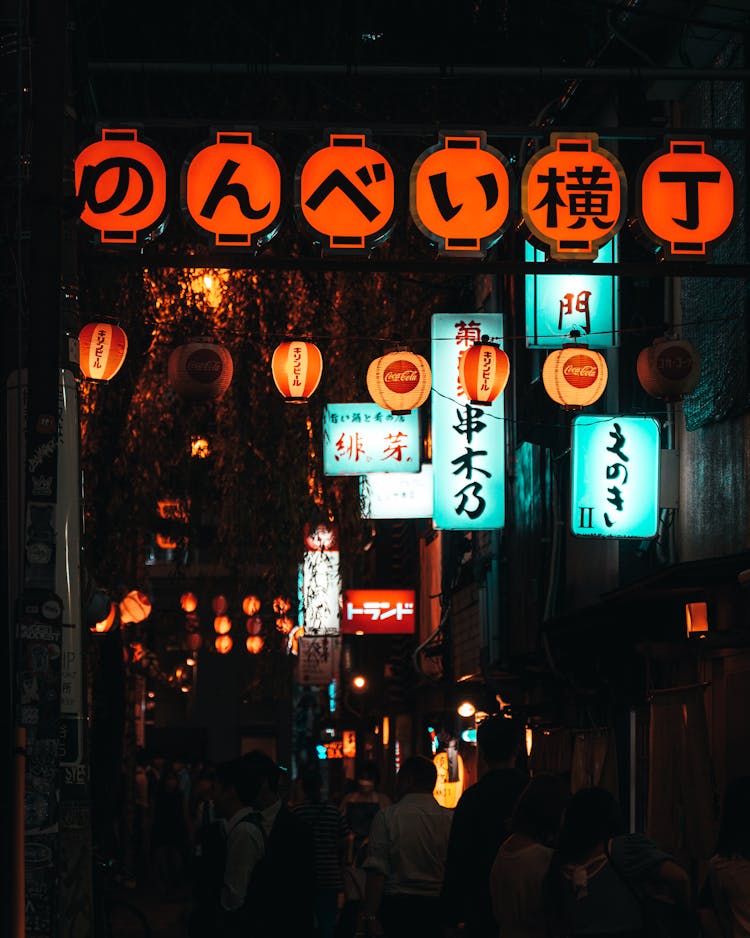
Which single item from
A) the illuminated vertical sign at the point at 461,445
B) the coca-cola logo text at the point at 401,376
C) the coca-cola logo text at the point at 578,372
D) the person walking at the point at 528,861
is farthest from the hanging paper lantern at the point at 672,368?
the person walking at the point at 528,861

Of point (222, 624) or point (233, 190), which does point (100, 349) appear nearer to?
point (233, 190)

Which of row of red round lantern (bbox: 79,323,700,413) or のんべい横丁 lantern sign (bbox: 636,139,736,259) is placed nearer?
のんべい横丁 lantern sign (bbox: 636,139,736,259)

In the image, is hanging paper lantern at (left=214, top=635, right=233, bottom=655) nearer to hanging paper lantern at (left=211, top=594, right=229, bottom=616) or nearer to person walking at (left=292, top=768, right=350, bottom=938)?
hanging paper lantern at (left=211, top=594, right=229, bottom=616)

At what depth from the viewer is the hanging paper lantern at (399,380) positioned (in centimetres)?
1598

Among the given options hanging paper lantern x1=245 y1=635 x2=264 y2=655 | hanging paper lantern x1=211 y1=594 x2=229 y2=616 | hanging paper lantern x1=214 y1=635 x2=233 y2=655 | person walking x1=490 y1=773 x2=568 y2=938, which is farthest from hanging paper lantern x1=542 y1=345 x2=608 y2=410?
hanging paper lantern x1=211 y1=594 x2=229 y2=616

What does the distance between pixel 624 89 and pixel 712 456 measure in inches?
211

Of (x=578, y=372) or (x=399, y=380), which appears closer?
(x=578, y=372)

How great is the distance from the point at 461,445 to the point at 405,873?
10.1 meters

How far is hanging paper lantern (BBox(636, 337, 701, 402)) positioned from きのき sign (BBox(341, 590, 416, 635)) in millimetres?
21491

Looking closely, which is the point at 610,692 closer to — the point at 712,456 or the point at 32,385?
the point at 712,456

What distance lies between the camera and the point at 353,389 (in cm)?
1805

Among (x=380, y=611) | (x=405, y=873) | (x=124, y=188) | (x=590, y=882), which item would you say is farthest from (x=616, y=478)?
(x=380, y=611)

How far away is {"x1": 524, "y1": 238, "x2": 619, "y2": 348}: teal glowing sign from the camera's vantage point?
17.1m

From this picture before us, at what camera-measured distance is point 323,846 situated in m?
13.6
